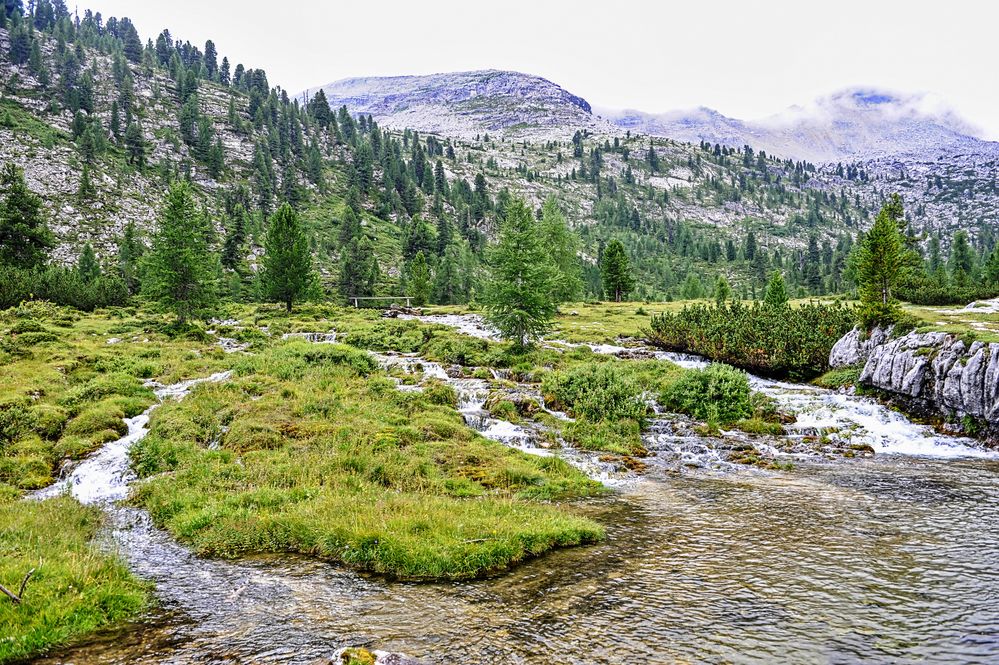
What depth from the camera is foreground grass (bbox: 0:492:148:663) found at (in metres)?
8.97

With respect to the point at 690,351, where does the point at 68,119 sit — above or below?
above

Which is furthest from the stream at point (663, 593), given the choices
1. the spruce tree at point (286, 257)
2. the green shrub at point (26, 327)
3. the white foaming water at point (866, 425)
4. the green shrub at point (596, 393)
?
the spruce tree at point (286, 257)

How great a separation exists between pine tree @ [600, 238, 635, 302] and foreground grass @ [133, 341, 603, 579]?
65.9 metres

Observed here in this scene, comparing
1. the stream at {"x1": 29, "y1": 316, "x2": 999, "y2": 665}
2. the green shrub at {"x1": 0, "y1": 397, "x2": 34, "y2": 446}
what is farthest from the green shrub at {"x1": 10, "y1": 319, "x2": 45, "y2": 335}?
the stream at {"x1": 29, "y1": 316, "x2": 999, "y2": 665}

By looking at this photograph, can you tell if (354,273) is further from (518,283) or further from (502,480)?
(502,480)

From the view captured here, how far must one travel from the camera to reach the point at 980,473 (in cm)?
1984

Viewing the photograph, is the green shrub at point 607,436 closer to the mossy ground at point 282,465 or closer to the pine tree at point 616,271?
the mossy ground at point 282,465

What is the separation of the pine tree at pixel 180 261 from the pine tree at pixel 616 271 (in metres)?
59.8

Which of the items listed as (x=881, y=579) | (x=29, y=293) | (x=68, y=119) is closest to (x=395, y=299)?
(x=29, y=293)

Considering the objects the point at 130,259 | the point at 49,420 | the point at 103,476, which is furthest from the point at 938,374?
the point at 130,259

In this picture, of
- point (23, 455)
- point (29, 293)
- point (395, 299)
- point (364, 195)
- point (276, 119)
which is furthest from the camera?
point (276, 119)

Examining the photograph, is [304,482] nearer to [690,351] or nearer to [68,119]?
[690,351]

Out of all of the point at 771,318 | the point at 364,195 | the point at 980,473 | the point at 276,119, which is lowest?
the point at 980,473

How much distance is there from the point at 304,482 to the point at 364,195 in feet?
534
